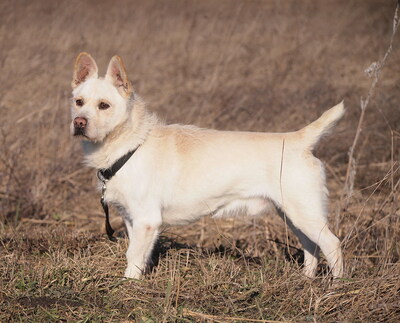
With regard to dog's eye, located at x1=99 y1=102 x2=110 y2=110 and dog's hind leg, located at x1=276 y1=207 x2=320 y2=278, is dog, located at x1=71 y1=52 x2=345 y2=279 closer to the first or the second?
dog's eye, located at x1=99 y1=102 x2=110 y2=110

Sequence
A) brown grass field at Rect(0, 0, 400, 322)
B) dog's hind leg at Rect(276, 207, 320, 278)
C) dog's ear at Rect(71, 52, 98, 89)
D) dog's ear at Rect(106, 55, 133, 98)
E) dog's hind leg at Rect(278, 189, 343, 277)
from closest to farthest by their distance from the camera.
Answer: brown grass field at Rect(0, 0, 400, 322), dog's hind leg at Rect(278, 189, 343, 277), dog's ear at Rect(106, 55, 133, 98), dog's ear at Rect(71, 52, 98, 89), dog's hind leg at Rect(276, 207, 320, 278)

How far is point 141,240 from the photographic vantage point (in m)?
3.31

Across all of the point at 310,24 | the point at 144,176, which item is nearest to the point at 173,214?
the point at 144,176

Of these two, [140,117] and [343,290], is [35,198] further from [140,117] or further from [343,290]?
[343,290]

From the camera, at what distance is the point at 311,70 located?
7906mm

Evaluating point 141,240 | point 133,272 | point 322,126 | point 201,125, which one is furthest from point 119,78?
point 201,125

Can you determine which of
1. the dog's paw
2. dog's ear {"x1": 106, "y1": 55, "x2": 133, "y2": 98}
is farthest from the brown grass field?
dog's ear {"x1": 106, "y1": 55, "x2": 133, "y2": 98}

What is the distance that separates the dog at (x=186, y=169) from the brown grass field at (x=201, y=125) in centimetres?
27

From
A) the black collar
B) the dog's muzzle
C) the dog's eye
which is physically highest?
the dog's eye

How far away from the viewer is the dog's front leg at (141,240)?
10.9 ft

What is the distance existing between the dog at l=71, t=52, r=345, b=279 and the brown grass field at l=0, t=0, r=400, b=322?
10.5 inches

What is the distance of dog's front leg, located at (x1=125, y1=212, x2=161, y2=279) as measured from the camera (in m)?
3.31

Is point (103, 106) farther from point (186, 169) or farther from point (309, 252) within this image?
point (309, 252)

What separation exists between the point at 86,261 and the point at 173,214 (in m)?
0.66
